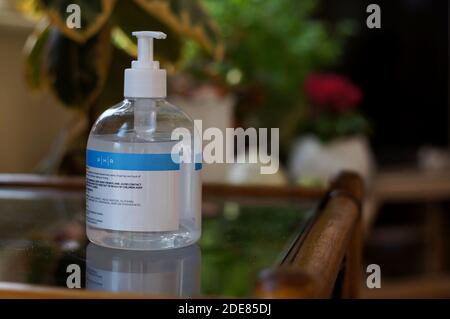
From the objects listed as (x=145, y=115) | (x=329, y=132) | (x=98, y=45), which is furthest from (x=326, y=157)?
(x=145, y=115)

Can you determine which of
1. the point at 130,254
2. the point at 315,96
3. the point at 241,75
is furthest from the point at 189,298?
the point at 315,96

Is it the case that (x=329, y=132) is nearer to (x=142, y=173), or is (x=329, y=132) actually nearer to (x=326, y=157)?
(x=326, y=157)

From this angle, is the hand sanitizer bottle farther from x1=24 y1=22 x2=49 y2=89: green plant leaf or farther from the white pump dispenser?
x1=24 y1=22 x2=49 y2=89: green plant leaf

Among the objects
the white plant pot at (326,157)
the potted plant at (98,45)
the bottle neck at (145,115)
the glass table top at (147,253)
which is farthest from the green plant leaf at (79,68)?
the white plant pot at (326,157)

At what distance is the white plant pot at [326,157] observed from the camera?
1603mm

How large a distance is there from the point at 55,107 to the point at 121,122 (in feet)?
3.52

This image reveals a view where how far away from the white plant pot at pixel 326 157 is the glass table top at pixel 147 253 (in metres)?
0.91

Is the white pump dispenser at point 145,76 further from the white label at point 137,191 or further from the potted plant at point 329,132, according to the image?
the potted plant at point 329,132

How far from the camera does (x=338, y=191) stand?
62 cm

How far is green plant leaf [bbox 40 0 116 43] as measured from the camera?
0.74 meters

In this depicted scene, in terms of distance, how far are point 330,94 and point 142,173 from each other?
1.26 m

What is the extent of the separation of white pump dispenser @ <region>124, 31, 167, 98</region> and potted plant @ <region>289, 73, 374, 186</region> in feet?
3.79

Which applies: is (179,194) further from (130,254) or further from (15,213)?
(15,213)

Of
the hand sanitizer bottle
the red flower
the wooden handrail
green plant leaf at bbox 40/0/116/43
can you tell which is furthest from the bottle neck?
the red flower
